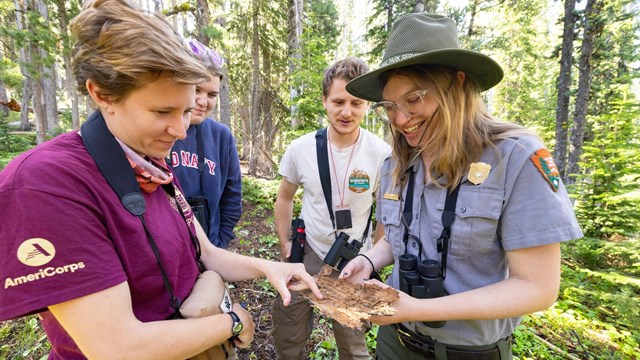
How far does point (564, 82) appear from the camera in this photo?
12297 millimetres

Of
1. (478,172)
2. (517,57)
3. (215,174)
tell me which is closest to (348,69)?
(215,174)

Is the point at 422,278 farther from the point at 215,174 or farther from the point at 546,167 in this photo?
the point at 215,174

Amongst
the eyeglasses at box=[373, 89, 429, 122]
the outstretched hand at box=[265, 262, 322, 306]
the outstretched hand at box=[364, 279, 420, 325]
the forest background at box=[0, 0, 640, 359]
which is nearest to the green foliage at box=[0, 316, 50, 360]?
the forest background at box=[0, 0, 640, 359]

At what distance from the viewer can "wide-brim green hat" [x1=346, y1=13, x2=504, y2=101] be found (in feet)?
5.35

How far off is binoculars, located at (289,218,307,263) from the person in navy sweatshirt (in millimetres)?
710

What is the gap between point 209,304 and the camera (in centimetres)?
153

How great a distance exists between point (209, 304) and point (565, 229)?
5.70 feet

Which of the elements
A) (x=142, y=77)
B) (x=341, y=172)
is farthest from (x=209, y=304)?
(x=341, y=172)

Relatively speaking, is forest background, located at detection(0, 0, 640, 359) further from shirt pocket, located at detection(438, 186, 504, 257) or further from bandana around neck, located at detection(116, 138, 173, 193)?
shirt pocket, located at detection(438, 186, 504, 257)

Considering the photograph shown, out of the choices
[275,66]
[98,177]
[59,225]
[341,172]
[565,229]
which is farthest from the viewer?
[275,66]

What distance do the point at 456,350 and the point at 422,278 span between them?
45 centimetres

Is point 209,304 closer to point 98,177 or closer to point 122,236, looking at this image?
point 122,236

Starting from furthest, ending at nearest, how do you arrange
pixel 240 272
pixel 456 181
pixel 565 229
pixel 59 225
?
pixel 240 272, pixel 456 181, pixel 565 229, pixel 59 225

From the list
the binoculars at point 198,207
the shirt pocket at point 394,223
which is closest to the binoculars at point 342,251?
the shirt pocket at point 394,223
